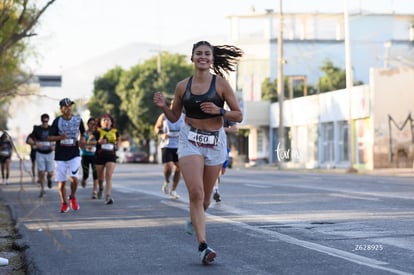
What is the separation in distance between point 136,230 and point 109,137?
6.72 meters

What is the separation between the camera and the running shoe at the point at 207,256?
29.0 ft

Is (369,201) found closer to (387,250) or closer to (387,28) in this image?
(387,250)

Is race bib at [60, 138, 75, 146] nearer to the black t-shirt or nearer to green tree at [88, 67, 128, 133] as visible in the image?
the black t-shirt

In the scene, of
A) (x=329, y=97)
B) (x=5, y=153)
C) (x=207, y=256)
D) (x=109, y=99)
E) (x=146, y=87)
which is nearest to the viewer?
(x=207, y=256)

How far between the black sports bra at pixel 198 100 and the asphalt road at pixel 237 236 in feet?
4.62

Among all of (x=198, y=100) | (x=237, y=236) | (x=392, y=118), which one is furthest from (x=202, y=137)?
(x=392, y=118)

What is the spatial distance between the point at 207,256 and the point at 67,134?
26.7 ft

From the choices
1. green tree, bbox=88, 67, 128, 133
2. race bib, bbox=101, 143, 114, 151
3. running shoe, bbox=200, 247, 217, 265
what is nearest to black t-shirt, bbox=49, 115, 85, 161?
race bib, bbox=101, 143, 114, 151

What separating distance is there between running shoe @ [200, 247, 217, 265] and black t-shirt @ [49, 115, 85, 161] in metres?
8.03

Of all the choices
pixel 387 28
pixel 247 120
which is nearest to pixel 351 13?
pixel 387 28

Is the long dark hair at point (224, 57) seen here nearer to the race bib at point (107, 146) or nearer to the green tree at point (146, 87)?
the race bib at point (107, 146)

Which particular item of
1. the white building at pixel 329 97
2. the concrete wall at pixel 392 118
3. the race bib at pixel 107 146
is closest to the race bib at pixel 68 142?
the race bib at pixel 107 146

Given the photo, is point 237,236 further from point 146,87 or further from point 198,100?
point 146,87

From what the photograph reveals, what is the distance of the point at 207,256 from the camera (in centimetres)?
883
